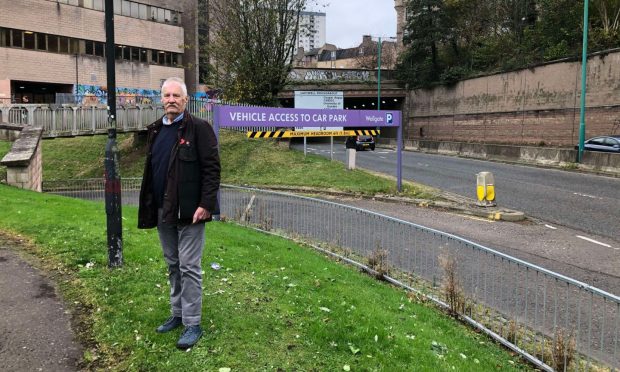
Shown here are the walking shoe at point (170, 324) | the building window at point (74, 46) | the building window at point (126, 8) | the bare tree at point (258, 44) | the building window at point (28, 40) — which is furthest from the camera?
the building window at point (126, 8)

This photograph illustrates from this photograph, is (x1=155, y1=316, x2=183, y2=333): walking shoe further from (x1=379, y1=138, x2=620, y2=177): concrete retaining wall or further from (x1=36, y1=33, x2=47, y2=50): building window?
(x1=36, y1=33, x2=47, y2=50): building window

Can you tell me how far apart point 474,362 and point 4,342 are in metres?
3.78

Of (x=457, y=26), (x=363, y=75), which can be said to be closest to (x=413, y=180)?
(x=457, y=26)

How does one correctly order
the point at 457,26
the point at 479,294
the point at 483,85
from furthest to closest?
the point at 457,26
the point at 483,85
the point at 479,294

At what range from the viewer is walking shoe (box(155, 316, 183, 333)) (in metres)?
4.29

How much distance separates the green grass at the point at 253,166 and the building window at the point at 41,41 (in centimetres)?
2731

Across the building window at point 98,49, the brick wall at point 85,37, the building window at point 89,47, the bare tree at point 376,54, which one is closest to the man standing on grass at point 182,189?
the brick wall at point 85,37

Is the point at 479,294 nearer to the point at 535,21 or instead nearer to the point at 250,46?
the point at 250,46

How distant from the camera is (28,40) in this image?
51219 millimetres

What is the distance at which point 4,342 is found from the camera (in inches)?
166

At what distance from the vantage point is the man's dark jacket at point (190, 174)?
3984mm

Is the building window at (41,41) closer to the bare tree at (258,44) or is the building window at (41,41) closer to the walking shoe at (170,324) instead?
the bare tree at (258,44)

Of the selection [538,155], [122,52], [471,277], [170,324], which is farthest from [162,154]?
[122,52]

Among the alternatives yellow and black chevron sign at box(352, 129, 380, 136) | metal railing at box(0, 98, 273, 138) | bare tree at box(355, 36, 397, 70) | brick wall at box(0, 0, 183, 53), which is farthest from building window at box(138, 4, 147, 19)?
yellow and black chevron sign at box(352, 129, 380, 136)
